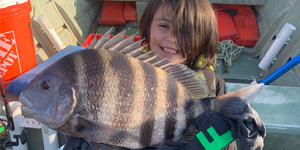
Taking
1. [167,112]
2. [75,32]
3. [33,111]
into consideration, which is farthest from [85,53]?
[75,32]

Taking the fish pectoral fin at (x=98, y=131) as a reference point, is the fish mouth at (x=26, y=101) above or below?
above

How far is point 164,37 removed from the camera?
4.66ft

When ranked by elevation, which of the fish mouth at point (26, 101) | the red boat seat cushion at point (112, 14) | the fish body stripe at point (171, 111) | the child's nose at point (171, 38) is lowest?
the red boat seat cushion at point (112, 14)

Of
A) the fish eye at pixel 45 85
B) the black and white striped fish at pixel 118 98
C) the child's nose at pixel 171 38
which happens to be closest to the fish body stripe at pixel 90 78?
the black and white striped fish at pixel 118 98

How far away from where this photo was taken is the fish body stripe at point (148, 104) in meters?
0.98

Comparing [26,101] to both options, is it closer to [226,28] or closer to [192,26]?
[192,26]

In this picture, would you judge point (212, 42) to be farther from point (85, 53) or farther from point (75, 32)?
point (75, 32)

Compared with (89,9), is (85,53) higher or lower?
higher

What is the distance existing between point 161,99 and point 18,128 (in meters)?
1.31

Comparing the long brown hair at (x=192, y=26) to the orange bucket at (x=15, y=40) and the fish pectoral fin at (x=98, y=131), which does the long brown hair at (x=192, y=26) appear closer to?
the fish pectoral fin at (x=98, y=131)

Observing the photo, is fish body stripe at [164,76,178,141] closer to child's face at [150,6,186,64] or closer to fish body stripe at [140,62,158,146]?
fish body stripe at [140,62,158,146]

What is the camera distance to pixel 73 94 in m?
0.87

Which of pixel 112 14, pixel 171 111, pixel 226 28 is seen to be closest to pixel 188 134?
pixel 171 111

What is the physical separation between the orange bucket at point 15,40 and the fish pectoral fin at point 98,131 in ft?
5.71
